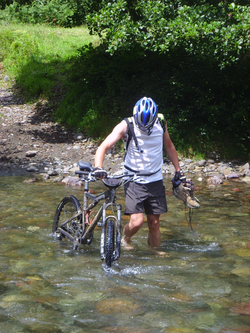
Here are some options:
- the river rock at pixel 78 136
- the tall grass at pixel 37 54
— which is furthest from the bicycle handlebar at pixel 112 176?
the tall grass at pixel 37 54

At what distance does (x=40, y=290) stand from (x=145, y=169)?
1819 millimetres

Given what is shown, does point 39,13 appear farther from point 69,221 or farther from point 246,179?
point 69,221

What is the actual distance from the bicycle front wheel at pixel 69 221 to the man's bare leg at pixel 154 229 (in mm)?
870

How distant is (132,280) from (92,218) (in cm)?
94

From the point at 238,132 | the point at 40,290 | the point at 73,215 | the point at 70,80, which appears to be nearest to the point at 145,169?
the point at 73,215

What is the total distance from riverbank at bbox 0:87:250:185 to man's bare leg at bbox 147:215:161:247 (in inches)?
197

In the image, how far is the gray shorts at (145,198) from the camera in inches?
194

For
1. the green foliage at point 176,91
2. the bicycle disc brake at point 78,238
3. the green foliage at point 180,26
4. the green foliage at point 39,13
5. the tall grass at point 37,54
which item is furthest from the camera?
the green foliage at point 39,13

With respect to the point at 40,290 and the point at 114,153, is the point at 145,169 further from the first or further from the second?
the point at 114,153

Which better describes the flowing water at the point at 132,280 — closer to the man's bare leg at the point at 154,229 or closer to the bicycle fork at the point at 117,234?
the man's bare leg at the point at 154,229

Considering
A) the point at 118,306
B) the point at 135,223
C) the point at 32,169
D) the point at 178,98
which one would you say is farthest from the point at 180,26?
the point at 118,306

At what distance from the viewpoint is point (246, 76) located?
1262cm

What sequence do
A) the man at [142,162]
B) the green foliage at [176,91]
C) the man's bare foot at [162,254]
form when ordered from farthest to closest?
the green foliage at [176,91]
the man's bare foot at [162,254]
the man at [142,162]

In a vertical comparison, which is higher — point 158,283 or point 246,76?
point 246,76
